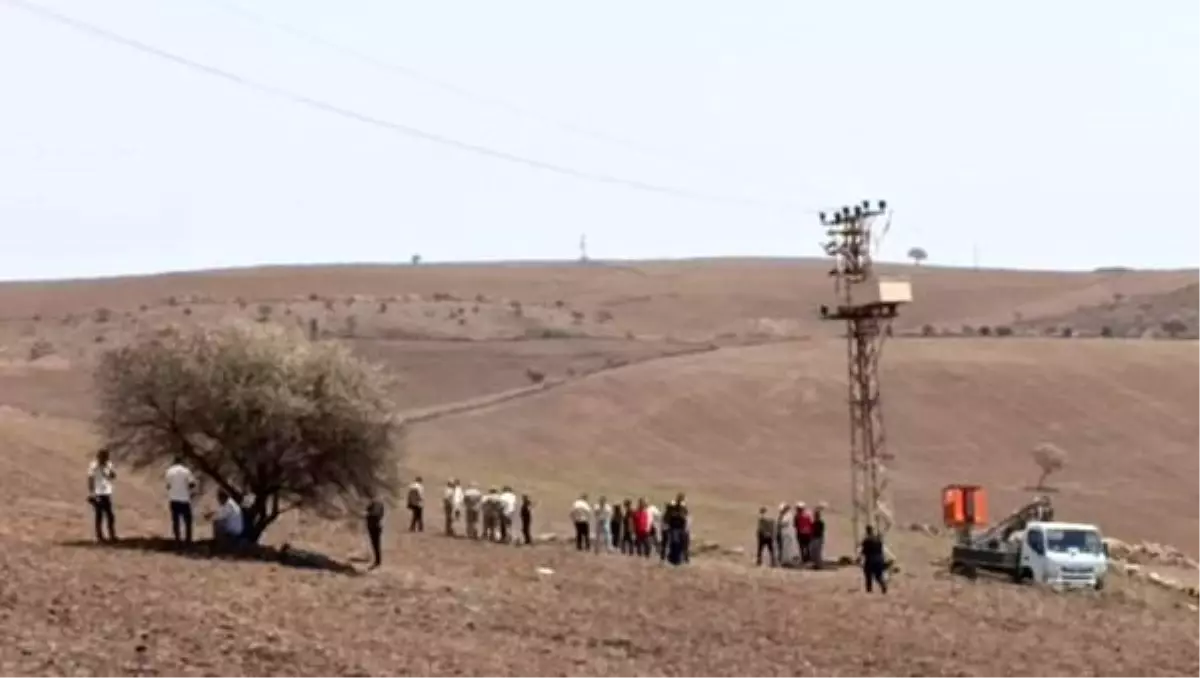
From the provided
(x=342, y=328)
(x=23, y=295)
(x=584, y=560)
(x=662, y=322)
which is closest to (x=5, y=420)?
(x=584, y=560)

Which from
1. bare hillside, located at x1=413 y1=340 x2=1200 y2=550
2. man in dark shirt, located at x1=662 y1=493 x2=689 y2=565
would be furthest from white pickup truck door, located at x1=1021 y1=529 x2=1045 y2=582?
bare hillside, located at x1=413 y1=340 x2=1200 y2=550

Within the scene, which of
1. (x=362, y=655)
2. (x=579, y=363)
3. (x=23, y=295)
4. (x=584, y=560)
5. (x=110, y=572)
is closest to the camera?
(x=362, y=655)

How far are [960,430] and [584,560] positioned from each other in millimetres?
44351

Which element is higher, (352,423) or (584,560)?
(352,423)

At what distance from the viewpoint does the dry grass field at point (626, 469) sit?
26.9 metres

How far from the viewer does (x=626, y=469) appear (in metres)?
73.5

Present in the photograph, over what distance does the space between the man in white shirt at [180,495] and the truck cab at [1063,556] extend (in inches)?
790

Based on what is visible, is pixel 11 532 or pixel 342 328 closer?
pixel 11 532

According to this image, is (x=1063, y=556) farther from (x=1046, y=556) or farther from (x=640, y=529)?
(x=640, y=529)

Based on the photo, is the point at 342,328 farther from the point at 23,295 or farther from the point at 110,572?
the point at 110,572

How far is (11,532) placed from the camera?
34.1 meters

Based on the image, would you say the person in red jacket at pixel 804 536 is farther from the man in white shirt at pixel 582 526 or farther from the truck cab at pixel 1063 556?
the truck cab at pixel 1063 556

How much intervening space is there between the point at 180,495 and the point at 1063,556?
21.0m

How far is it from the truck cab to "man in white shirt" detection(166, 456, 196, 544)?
2007cm
